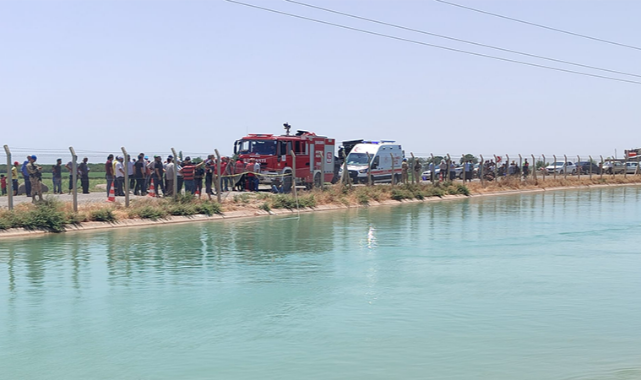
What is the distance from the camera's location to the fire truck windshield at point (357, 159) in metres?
42.7

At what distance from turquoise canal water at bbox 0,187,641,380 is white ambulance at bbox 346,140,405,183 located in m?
17.0

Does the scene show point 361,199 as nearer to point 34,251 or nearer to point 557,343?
point 34,251

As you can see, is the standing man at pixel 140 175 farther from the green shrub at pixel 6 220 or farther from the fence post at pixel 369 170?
the fence post at pixel 369 170

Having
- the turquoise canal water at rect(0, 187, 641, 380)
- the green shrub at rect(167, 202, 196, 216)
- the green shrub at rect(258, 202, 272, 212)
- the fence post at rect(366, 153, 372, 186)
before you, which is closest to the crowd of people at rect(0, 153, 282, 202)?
the green shrub at rect(167, 202, 196, 216)

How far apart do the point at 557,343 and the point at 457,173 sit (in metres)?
46.2

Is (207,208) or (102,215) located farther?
(207,208)

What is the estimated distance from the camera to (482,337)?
11.8 metres

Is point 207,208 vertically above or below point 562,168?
below

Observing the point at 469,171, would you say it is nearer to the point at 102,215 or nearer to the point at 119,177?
the point at 119,177

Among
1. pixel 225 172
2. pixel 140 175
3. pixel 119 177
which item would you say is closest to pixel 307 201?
pixel 225 172

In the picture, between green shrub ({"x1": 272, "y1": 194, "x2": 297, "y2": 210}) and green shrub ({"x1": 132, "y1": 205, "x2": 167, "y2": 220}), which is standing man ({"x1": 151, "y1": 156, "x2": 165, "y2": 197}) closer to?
green shrub ({"x1": 132, "y1": 205, "x2": 167, "y2": 220})

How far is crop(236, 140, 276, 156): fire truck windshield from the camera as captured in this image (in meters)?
36.6

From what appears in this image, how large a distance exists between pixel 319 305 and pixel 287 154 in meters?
A: 23.1

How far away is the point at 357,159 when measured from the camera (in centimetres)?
4312
